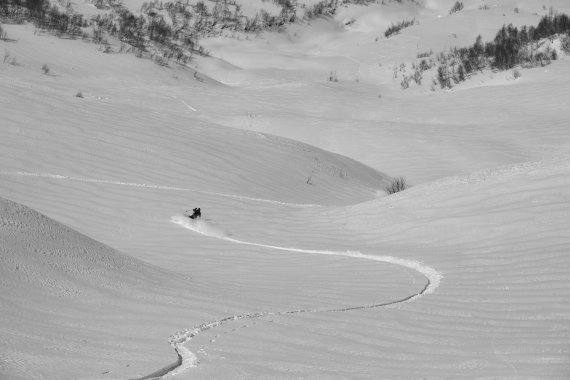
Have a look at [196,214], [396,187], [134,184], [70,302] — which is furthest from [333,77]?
[70,302]

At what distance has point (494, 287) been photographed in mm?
5723

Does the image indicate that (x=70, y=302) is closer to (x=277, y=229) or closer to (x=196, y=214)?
(x=196, y=214)

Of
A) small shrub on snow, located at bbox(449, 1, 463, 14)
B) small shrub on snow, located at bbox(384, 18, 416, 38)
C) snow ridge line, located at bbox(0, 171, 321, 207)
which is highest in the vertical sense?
small shrub on snow, located at bbox(449, 1, 463, 14)

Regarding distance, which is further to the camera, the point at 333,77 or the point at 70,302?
the point at 333,77

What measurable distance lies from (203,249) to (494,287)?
116 inches

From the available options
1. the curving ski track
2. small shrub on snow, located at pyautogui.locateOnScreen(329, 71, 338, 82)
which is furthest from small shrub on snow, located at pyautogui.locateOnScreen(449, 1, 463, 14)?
the curving ski track

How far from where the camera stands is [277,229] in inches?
348

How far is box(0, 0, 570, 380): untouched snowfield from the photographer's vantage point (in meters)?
3.76

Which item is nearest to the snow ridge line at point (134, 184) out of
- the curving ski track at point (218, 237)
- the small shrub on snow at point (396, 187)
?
the curving ski track at point (218, 237)

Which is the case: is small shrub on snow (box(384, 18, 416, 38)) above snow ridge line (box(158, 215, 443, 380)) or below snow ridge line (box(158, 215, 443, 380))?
above

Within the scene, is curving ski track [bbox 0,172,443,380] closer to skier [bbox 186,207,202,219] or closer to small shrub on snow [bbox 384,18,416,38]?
skier [bbox 186,207,202,219]

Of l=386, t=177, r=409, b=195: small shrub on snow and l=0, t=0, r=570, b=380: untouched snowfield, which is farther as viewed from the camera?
l=386, t=177, r=409, b=195: small shrub on snow

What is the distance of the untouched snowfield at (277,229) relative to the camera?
3.76m

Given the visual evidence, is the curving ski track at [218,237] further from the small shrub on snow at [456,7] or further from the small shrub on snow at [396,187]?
the small shrub on snow at [456,7]
